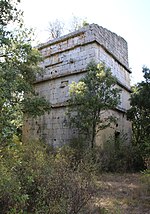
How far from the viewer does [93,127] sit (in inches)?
442

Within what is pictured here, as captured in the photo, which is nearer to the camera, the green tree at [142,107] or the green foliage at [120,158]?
the green foliage at [120,158]

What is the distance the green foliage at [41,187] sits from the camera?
4.15 metres

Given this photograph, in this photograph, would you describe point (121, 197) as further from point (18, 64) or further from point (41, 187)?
point (18, 64)

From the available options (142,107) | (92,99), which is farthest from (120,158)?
(92,99)

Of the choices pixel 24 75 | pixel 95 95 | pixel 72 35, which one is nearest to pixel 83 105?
pixel 95 95

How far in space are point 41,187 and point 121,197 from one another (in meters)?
3.21

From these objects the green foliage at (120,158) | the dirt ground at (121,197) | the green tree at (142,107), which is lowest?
the dirt ground at (121,197)

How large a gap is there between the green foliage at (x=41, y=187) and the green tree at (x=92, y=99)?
585cm

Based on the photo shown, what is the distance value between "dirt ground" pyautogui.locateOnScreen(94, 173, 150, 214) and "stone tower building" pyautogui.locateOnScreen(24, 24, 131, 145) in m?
4.11

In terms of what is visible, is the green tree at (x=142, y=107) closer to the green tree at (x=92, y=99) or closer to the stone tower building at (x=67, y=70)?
the stone tower building at (x=67, y=70)

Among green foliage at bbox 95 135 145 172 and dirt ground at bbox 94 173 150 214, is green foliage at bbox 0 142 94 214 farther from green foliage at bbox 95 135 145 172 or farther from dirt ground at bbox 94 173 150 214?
green foliage at bbox 95 135 145 172

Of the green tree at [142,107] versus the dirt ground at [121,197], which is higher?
the green tree at [142,107]

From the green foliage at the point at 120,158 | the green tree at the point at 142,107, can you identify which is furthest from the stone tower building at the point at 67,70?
the green tree at the point at 142,107

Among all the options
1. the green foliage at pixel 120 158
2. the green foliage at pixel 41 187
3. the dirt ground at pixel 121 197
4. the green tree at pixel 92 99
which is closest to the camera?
the green foliage at pixel 41 187
